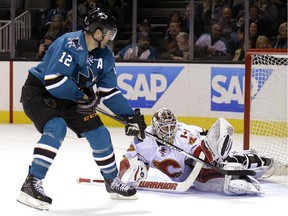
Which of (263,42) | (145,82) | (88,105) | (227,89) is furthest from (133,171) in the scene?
(145,82)

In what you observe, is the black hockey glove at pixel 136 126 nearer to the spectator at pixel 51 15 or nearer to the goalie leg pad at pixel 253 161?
the goalie leg pad at pixel 253 161

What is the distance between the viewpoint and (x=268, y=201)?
4883 mm

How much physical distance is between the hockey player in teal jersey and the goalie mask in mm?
273

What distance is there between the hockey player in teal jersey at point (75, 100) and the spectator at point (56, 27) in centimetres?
508

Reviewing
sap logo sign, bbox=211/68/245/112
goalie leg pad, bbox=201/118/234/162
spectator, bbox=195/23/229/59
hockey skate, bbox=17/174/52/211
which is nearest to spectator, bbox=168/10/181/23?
spectator, bbox=195/23/229/59

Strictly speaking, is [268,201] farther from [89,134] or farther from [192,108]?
[192,108]

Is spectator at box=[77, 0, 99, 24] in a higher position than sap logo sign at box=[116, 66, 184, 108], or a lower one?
higher

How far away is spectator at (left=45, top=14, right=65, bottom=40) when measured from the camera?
9773mm

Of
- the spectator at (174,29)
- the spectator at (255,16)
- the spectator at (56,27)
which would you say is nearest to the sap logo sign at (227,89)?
the spectator at (255,16)

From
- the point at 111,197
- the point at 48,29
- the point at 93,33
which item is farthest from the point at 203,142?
the point at 48,29

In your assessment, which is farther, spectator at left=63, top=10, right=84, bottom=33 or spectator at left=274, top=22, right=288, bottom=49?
spectator at left=63, top=10, right=84, bottom=33

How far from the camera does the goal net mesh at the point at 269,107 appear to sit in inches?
244

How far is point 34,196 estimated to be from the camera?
14.3ft

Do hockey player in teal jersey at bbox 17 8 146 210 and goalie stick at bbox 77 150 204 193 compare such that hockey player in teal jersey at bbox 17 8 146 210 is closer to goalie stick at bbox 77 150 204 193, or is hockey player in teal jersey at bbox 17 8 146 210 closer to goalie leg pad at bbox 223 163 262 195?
goalie stick at bbox 77 150 204 193
